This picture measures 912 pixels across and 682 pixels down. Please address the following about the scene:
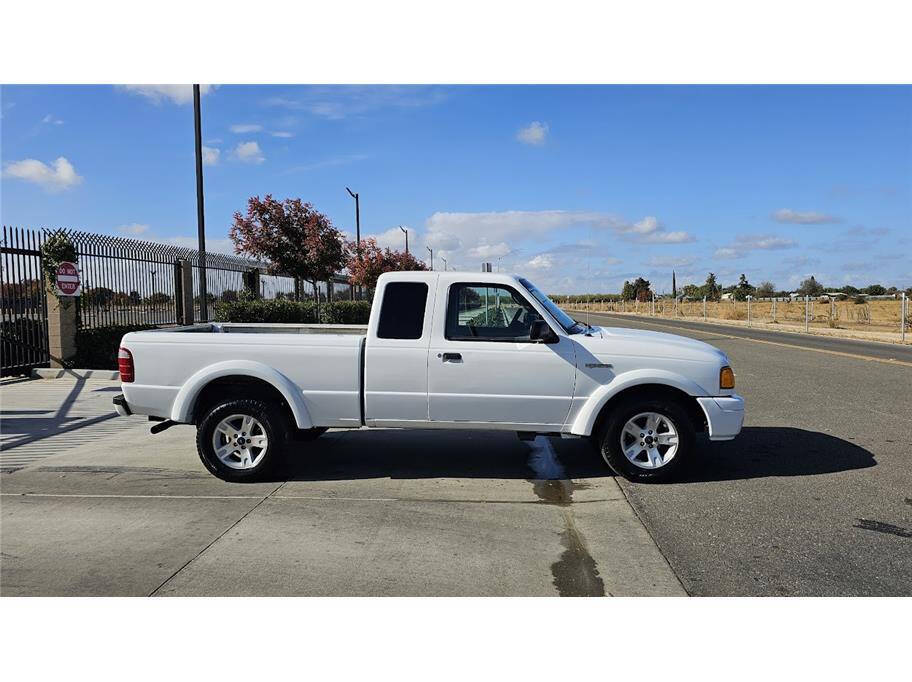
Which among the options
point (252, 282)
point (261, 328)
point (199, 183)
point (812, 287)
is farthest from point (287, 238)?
point (812, 287)

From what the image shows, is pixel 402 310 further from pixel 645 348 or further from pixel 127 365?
pixel 127 365

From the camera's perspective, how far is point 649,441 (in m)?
6.42

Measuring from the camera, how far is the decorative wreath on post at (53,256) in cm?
1358

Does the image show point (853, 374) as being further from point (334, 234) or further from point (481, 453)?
point (334, 234)

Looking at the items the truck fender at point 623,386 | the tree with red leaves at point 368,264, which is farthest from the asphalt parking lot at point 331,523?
the tree with red leaves at point 368,264

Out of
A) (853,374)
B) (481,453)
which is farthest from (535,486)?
(853,374)

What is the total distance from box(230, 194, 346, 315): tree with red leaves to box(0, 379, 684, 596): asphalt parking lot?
1685cm

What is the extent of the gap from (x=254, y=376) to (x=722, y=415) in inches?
169

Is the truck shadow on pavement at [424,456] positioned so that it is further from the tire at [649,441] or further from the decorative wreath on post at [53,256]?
the decorative wreath on post at [53,256]

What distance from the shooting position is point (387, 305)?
6.59m

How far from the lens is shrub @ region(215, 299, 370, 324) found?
20.5 meters

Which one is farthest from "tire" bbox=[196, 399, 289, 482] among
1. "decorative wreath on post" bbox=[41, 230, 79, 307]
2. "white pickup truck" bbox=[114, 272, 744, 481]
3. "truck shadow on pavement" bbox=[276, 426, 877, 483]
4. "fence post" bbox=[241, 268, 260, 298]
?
"fence post" bbox=[241, 268, 260, 298]

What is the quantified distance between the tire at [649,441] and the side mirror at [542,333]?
36.0 inches

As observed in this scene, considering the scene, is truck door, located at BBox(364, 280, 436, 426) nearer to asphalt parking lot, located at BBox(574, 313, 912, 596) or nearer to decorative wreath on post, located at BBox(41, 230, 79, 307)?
asphalt parking lot, located at BBox(574, 313, 912, 596)
